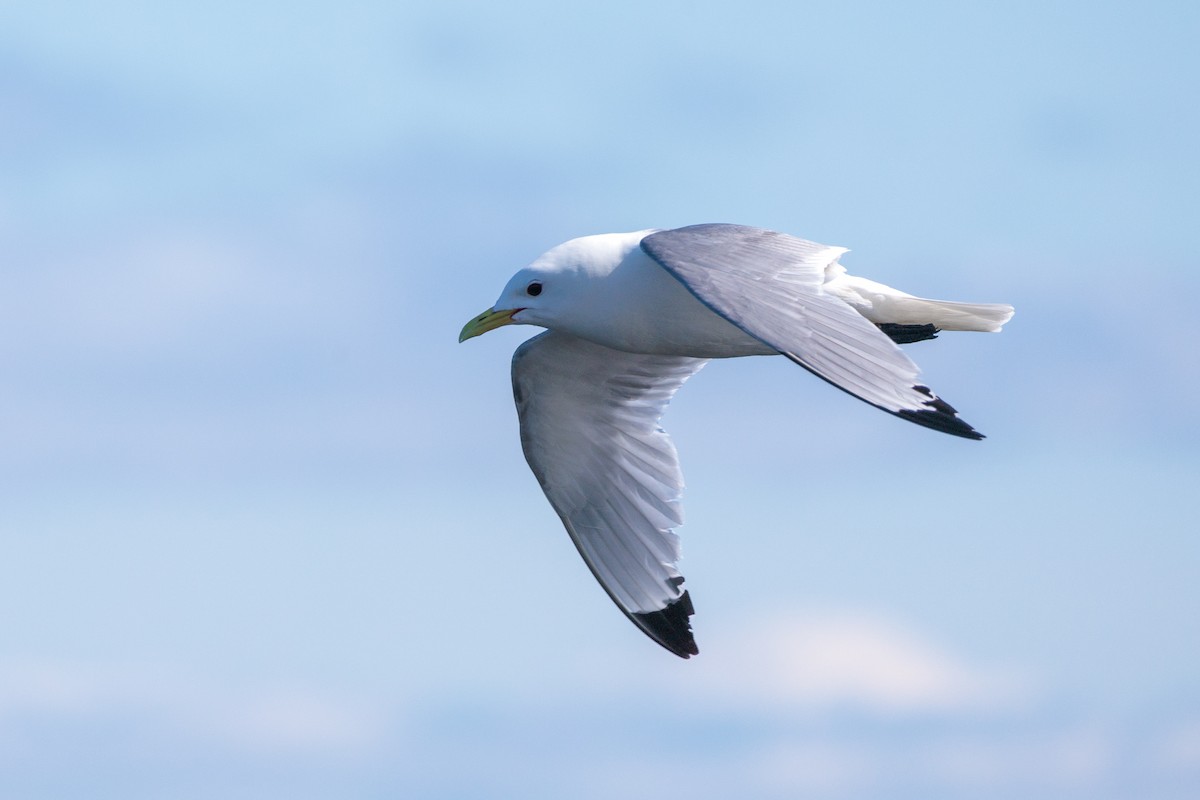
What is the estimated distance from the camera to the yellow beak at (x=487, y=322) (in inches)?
419

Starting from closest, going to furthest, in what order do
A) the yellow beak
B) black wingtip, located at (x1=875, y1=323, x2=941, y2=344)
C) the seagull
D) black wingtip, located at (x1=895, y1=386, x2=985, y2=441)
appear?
black wingtip, located at (x1=895, y1=386, x2=985, y2=441) → the seagull → the yellow beak → black wingtip, located at (x1=875, y1=323, x2=941, y2=344)

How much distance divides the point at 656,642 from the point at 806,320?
11.4 feet

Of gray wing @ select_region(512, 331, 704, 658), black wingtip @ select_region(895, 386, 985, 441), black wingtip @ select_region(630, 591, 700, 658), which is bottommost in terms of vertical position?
black wingtip @ select_region(895, 386, 985, 441)

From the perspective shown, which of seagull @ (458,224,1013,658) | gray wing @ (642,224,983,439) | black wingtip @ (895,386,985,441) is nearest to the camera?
black wingtip @ (895,386,985,441)

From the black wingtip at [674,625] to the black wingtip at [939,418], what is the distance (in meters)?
3.94

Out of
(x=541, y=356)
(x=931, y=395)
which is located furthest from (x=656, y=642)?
(x=931, y=395)

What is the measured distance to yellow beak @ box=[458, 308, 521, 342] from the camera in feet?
34.9

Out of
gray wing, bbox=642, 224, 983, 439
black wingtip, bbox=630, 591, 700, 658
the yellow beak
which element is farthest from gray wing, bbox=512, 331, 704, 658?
gray wing, bbox=642, 224, 983, 439

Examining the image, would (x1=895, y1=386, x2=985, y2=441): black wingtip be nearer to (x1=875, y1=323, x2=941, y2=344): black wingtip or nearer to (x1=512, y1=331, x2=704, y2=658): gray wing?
(x1=875, y1=323, x2=941, y2=344): black wingtip

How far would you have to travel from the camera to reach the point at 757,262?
9.97m

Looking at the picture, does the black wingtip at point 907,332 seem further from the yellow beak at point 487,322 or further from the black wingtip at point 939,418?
the black wingtip at point 939,418

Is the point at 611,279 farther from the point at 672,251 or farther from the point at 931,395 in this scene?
the point at 931,395

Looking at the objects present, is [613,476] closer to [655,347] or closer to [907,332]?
[655,347]

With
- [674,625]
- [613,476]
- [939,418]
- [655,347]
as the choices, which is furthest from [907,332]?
[939,418]
